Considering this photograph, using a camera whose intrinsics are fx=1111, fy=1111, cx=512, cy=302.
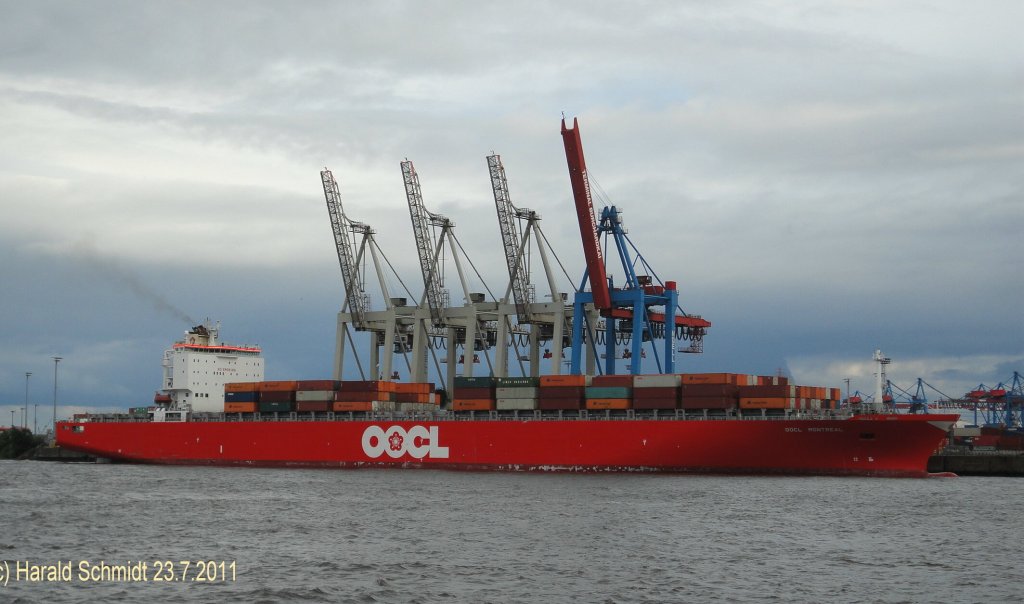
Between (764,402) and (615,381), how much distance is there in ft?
21.4

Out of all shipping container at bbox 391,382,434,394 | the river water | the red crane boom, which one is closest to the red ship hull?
the river water

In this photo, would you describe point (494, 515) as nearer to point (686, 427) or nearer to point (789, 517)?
point (789, 517)

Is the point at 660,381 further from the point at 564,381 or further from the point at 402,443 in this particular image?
the point at 402,443

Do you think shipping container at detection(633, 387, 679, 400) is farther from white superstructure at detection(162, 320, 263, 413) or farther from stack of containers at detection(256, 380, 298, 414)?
white superstructure at detection(162, 320, 263, 413)

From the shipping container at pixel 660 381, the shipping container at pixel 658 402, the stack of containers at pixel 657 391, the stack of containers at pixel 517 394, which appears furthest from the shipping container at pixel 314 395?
the shipping container at pixel 658 402

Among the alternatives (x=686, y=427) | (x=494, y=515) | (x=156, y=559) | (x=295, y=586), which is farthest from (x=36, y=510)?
(x=686, y=427)

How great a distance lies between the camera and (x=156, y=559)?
75.3 ft

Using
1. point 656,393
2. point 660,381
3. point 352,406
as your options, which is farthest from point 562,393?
point 352,406

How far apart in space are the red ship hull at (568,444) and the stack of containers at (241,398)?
2.48 ft

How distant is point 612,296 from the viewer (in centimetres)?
5200

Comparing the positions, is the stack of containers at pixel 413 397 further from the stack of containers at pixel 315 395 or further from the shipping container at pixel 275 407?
the shipping container at pixel 275 407

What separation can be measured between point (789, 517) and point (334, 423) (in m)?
27.3

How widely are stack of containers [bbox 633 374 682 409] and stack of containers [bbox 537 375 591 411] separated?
96.8 inches

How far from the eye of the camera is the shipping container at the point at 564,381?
48.2m
